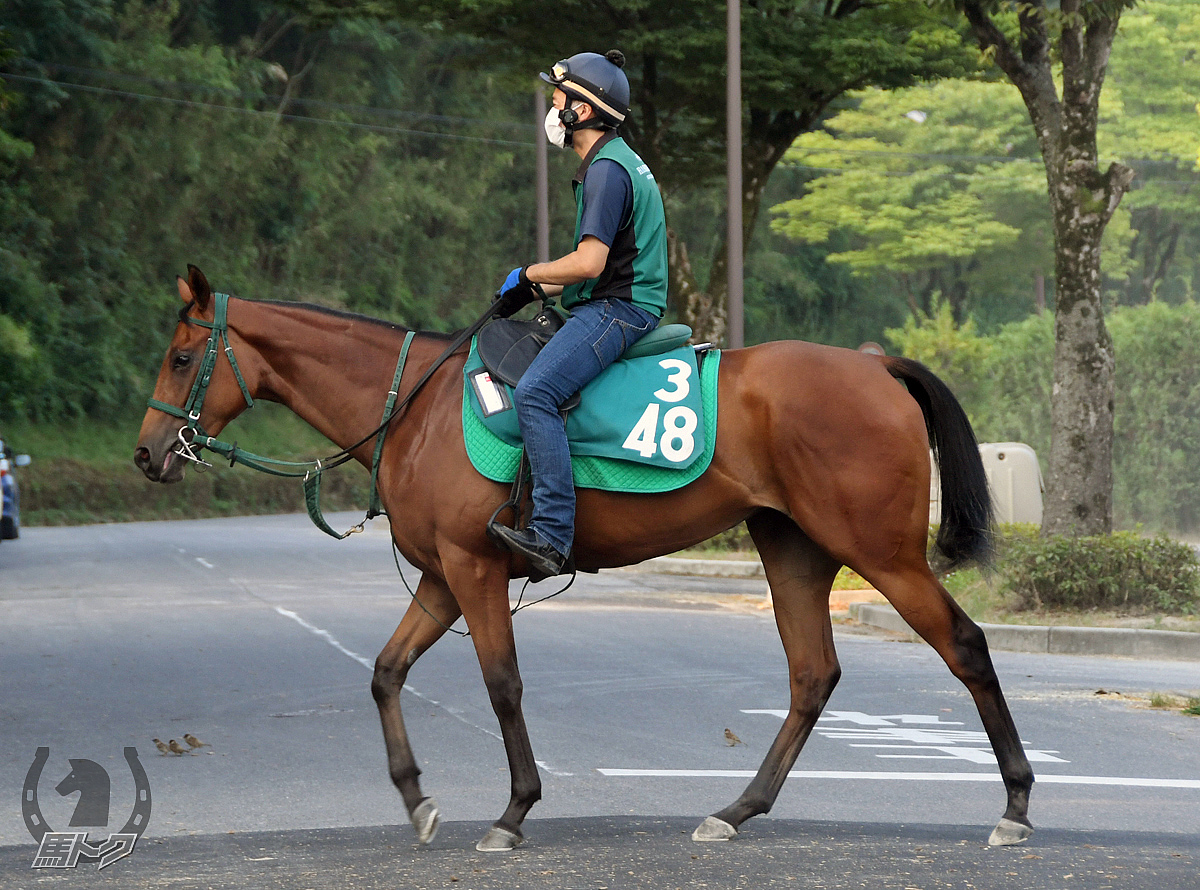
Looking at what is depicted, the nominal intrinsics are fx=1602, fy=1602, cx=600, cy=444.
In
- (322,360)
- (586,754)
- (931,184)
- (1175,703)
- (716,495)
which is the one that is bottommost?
(1175,703)

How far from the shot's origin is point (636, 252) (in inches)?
248

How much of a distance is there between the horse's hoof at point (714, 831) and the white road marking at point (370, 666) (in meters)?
1.45

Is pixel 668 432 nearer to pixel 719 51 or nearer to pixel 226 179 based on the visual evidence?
pixel 719 51

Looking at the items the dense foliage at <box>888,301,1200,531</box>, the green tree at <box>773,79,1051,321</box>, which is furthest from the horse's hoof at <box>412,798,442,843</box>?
the green tree at <box>773,79,1051,321</box>

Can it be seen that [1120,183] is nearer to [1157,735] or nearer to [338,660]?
[1157,735]

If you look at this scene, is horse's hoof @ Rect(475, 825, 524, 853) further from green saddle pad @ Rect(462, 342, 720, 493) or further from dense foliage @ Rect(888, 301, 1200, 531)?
dense foliage @ Rect(888, 301, 1200, 531)

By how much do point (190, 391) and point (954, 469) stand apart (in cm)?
310

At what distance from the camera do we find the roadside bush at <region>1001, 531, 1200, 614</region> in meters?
13.9

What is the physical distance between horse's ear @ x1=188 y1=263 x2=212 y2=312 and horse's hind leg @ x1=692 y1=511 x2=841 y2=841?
7.81 ft

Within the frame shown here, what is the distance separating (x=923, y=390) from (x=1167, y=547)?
8716 millimetres

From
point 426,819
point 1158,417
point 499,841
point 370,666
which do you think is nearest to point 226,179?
point 1158,417

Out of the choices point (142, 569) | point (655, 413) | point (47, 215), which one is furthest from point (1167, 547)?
point (47, 215)

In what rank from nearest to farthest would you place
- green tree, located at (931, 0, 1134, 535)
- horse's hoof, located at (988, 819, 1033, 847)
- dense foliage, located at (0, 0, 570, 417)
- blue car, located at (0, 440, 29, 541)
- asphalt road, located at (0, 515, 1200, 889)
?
asphalt road, located at (0, 515, 1200, 889) → horse's hoof, located at (988, 819, 1033, 847) → green tree, located at (931, 0, 1134, 535) → blue car, located at (0, 440, 29, 541) → dense foliage, located at (0, 0, 570, 417)

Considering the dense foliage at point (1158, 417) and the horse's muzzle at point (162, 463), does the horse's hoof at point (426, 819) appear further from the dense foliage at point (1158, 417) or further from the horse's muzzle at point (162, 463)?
the dense foliage at point (1158, 417)
